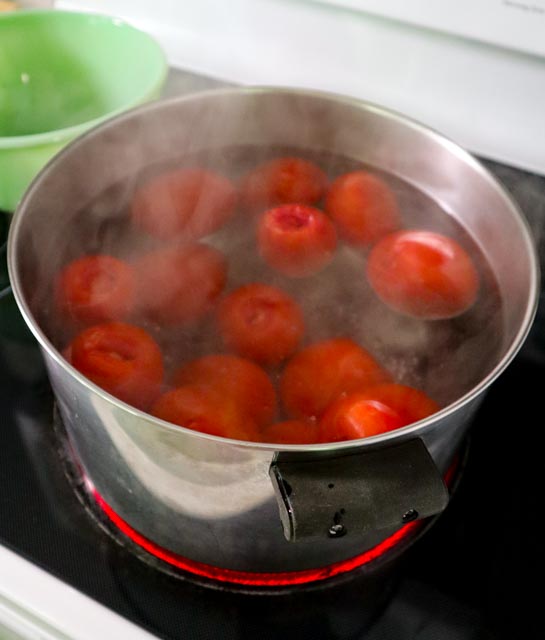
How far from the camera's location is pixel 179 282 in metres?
0.70

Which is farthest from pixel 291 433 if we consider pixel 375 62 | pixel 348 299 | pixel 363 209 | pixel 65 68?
pixel 65 68

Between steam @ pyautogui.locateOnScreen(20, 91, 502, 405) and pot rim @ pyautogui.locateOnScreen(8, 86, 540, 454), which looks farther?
steam @ pyautogui.locateOnScreen(20, 91, 502, 405)

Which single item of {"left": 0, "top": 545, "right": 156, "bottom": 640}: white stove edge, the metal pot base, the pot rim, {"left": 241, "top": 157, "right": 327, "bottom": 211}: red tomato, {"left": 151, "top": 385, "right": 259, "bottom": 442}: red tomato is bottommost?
the metal pot base

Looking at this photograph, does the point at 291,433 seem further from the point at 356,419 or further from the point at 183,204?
the point at 183,204

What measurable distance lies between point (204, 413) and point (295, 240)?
0.24 m

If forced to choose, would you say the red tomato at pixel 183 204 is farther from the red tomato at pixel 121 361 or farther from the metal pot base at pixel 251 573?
the metal pot base at pixel 251 573

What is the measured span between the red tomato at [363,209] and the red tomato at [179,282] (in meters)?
0.15

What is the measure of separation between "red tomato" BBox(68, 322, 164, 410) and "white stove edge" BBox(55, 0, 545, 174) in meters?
0.46

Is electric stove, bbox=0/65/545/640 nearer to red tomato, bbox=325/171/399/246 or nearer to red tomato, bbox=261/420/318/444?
red tomato, bbox=261/420/318/444

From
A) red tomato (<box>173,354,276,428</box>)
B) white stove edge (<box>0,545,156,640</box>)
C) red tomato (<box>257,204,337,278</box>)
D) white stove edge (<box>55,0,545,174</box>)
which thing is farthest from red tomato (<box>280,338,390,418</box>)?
white stove edge (<box>55,0,545,174</box>)

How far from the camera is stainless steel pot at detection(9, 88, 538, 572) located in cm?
45

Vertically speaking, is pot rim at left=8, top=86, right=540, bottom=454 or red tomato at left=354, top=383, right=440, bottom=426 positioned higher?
pot rim at left=8, top=86, right=540, bottom=454

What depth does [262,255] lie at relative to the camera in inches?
29.6

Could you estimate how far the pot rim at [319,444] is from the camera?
0.43m
